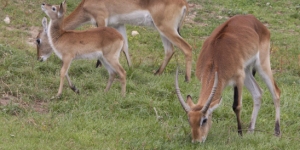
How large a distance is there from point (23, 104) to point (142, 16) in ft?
9.74

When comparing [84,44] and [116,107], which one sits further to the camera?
[84,44]

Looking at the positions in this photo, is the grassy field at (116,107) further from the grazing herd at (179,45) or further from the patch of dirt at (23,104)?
the grazing herd at (179,45)

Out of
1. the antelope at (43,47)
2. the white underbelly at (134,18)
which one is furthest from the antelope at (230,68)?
the antelope at (43,47)

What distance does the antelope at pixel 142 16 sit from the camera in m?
8.96

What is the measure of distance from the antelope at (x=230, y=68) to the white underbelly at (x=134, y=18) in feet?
8.46

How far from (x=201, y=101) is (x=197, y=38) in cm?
554

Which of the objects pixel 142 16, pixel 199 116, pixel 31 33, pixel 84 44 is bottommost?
pixel 31 33

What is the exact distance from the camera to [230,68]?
6.01m

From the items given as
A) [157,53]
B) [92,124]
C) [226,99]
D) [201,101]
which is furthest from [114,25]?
[201,101]

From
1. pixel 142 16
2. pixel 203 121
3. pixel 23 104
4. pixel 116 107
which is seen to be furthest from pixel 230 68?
pixel 142 16

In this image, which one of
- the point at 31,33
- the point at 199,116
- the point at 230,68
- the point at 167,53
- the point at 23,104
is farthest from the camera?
the point at 31,33

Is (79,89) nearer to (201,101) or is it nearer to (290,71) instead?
(201,101)

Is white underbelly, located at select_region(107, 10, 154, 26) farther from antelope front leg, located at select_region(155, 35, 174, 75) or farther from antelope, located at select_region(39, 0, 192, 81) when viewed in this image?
antelope front leg, located at select_region(155, 35, 174, 75)

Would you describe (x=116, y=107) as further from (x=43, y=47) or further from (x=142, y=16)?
(x=142, y=16)
